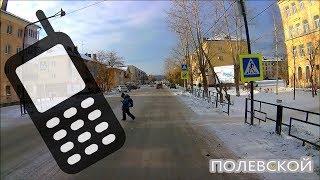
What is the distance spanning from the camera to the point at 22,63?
274 centimetres

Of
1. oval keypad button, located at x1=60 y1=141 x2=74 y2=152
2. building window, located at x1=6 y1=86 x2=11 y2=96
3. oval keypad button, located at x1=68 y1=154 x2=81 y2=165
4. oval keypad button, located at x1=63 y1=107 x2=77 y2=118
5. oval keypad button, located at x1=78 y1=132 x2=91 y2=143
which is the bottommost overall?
oval keypad button, located at x1=68 y1=154 x2=81 y2=165

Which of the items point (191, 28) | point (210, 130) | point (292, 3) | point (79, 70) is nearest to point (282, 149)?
point (210, 130)

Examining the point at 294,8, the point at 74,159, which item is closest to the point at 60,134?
the point at 74,159

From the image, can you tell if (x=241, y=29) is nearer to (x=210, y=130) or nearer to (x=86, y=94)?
(x=210, y=130)

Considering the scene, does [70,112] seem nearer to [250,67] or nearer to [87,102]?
[87,102]

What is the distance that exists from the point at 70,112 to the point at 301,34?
176 feet

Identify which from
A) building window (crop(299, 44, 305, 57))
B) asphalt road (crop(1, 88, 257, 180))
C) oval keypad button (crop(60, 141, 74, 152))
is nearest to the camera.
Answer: oval keypad button (crop(60, 141, 74, 152))

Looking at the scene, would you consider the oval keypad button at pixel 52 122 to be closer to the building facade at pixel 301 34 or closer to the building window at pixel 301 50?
the building facade at pixel 301 34

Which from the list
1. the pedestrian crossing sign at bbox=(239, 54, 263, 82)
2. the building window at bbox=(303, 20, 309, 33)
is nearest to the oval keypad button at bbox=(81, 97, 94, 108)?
the pedestrian crossing sign at bbox=(239, 54, 263, 82)

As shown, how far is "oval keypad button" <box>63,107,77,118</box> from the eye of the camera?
328 cm

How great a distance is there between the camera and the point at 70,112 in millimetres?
3324

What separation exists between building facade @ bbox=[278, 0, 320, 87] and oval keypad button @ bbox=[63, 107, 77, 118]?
146 ft

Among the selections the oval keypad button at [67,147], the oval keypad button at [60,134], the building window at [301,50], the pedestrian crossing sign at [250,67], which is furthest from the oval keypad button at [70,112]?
the building window at [301,50]

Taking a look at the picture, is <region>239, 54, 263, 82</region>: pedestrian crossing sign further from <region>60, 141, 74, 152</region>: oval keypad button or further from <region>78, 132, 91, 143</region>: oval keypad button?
<region>60, 141, 74, 152</region>: oval keypad button
